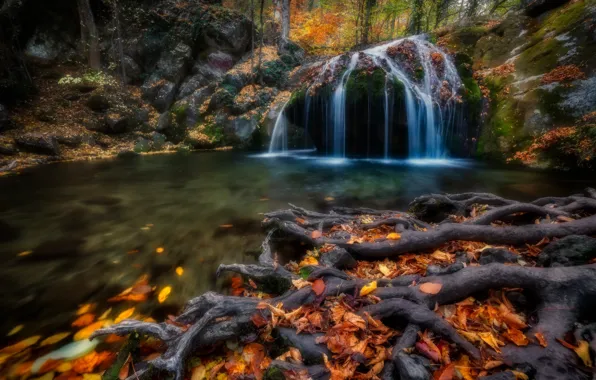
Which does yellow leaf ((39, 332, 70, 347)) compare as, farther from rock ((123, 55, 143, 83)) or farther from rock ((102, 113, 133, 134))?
rock ((123, 55, 143, 83))

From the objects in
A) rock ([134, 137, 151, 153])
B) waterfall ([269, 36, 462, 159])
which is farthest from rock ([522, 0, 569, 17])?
rock ([134, 137, 151, 153])

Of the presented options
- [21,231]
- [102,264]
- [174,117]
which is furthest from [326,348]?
[174,117]

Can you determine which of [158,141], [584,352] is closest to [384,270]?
[584,352]

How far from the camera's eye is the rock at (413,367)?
1.31 m

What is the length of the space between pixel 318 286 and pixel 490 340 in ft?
3.70

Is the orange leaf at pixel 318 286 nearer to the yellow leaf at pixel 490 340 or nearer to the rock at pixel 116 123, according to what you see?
the yellow leaf at pixel 490 340

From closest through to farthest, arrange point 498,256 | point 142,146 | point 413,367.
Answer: point 413,367 < point 498,256 < point 142,146

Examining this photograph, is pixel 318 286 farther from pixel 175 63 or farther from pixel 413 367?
A: pixel 175 63

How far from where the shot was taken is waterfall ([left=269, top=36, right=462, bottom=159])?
11.5m

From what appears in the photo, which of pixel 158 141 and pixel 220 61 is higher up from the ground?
pixel 220 61

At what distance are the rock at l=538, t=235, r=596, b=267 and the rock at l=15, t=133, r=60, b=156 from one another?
15.4m

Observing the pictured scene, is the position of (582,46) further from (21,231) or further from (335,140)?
(21,231)

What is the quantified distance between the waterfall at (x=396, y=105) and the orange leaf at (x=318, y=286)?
437 inches

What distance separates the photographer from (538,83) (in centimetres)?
1029
